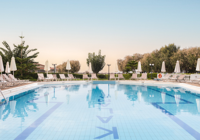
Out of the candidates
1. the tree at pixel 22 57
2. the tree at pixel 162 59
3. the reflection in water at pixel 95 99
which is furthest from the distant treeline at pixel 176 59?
the reflection in water at pixel 95 99

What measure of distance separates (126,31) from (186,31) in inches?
285

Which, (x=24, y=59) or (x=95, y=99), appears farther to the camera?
(x=24, y=59)

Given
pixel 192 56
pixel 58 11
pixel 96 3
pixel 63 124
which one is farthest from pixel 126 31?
pixel 63 124

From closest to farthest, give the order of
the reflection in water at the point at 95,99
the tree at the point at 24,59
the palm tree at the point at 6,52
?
the reflection in water at the point at 95,99 → the tree at the point at 24,59 → the palm tree at the point at 6,52

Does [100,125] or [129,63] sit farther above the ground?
[129,63]

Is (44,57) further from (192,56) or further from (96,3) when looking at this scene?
(192,56)

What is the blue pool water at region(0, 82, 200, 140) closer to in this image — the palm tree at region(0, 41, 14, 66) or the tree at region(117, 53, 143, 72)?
the palm tree at region(0, 41, 14, 66)

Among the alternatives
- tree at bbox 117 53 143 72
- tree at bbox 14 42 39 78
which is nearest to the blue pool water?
tree at bbox 14 42 39 78

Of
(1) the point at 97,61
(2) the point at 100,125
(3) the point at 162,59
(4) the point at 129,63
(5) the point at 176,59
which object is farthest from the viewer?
(4) the point at 129,63

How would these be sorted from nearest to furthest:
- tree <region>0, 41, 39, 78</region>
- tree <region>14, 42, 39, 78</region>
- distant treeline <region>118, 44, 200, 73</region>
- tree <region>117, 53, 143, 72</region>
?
tree <region>14, 42, 39, 78</region> → tree <region>0, 41, 39, 78</region> → distant treeline <region>118, 44, 200, 73</region> → tree <region>117, 53, 143, 72</region>

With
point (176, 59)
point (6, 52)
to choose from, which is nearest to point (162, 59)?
point (176, 59)

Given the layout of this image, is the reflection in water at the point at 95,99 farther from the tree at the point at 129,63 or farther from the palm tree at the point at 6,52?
the tree at the point at 129,63

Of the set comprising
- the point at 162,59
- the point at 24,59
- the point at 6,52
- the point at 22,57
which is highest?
the point at 6,52

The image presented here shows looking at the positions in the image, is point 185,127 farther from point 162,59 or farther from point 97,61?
point 162,59
